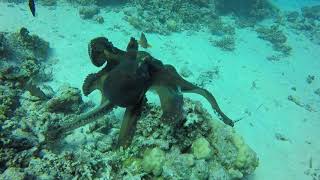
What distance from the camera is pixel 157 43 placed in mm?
12508

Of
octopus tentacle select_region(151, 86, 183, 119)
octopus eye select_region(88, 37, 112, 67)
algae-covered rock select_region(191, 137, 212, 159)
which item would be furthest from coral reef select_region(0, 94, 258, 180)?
octopus eye select_region(88, 37, 112, 67)

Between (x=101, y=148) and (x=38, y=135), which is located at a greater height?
(x=38, y=135)

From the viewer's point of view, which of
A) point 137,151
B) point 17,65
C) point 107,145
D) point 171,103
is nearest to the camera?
point 171,103

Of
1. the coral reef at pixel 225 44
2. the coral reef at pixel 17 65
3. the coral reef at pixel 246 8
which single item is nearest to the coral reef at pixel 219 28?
the coral reef at pixel 225 44

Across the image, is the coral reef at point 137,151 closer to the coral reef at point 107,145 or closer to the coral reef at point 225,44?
the coral reef at point 107,145

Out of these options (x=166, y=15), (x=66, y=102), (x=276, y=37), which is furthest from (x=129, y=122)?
(x=276, y=37)

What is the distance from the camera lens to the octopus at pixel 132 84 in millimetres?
4418

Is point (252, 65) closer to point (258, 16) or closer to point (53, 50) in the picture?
point (258, 16)

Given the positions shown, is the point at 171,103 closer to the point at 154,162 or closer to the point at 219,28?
the point at 154,162

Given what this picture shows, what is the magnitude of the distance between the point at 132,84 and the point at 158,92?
1.27ft

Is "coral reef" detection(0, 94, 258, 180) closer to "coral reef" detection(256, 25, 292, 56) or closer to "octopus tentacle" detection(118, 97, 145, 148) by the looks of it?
"octopus tentacle" detection(118, 97, 145, 148)

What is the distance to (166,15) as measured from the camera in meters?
14.2

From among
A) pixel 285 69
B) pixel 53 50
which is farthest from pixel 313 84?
pixel 53 50

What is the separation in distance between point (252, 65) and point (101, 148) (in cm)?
934
